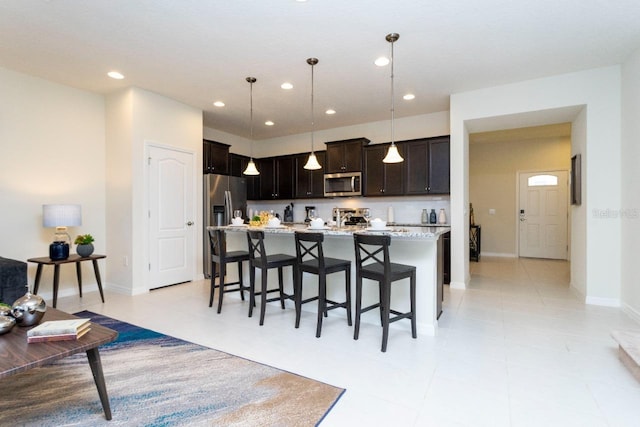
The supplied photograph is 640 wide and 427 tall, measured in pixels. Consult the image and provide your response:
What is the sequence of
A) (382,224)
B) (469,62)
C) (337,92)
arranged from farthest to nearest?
1. (337,92)
2. (469,62)
3. (382,224)

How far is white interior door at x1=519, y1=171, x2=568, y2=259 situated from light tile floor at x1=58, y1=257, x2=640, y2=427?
3.56 m

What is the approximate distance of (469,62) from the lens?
3.58 meters

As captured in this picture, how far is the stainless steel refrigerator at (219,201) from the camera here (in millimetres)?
5332

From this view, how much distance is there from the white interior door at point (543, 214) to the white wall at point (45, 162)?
331 inches

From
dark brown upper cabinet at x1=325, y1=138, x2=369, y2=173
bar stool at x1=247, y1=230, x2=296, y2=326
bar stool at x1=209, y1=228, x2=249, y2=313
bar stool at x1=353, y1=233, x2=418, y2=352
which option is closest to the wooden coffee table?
bar stool at x1=247, y1=230, x2=296, y2=326

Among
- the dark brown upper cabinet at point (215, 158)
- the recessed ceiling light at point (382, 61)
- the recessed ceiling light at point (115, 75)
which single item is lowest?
the dark brown upper cabinet at point (215, 158)

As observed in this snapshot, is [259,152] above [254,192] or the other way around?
above

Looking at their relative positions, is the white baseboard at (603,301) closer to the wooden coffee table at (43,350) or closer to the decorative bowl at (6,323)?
the wooden coffee table at (43,350)

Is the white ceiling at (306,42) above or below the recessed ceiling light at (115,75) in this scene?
below

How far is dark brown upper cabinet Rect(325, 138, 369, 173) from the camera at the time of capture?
5.82 m

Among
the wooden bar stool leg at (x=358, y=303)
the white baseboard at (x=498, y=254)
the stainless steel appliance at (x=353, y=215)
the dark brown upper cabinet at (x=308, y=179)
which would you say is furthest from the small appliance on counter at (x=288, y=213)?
the white baseboard at (x=498, y=254)

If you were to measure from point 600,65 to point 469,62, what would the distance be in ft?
5.04

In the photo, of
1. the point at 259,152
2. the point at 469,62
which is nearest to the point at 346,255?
the point at 469,62

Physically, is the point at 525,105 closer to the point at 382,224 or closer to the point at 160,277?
the point at 382,224
